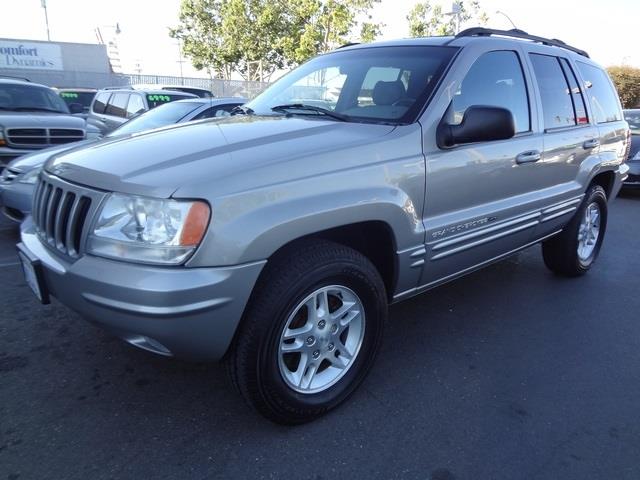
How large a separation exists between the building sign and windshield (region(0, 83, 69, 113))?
23971 mm

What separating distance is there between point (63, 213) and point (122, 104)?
27.1ft

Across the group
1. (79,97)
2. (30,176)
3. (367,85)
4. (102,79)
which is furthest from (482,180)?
(102,79)

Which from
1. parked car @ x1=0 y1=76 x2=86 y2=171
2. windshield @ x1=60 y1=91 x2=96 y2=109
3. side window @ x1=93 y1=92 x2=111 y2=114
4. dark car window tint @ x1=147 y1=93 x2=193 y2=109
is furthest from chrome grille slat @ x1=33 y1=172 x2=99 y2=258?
windshield @ x1=60 y1=91 x2=96 y2=109

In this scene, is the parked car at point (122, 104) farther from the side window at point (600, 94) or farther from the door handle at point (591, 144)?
the door handle at point (591, 144)

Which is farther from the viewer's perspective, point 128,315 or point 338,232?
point 338,232

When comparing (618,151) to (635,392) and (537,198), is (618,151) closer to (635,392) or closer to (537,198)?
(537,198)

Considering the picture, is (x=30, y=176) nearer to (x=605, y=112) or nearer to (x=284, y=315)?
(x=284, y=315)

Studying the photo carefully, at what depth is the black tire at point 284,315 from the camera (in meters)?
2.03

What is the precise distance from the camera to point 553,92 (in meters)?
3.60

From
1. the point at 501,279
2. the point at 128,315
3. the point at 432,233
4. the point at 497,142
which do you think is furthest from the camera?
the point at 501,279

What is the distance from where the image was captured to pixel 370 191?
7.45 feet

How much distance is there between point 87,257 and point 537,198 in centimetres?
286

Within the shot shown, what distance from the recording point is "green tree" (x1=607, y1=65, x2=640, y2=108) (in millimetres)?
29562

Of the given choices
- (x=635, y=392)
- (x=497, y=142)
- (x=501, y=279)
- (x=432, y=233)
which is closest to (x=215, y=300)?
(x=432, y=233)
